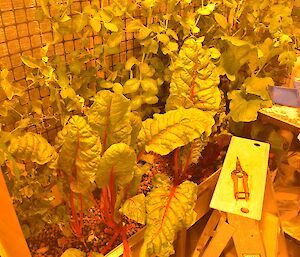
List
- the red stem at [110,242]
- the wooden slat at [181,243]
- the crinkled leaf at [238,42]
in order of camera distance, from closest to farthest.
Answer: the red stem at [110,242] → the crinkled leaf at [238,42] → the wooden slat at [181,243]

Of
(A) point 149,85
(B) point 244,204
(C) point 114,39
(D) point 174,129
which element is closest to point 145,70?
(A) point 149,85

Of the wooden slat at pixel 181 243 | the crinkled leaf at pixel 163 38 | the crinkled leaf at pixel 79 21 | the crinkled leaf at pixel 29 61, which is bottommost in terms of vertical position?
the wooden slat at pixel 181 243

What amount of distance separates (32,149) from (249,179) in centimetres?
61

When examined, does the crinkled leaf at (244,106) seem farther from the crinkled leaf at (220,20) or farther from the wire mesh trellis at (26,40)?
the wire mesh trellis at (26,40)

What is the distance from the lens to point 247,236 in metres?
1.13

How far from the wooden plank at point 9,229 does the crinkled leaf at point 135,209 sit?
27cm

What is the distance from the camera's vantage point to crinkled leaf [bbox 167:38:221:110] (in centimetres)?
105

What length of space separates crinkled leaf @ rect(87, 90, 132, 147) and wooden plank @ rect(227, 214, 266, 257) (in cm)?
40

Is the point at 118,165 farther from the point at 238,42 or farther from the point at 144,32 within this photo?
the point at 238,42

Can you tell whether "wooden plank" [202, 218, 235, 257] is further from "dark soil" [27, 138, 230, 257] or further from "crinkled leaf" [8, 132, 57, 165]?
"crinkled leaf" [8, 132, 57, 165]

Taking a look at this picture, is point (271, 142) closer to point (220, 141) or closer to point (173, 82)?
point (220, 141)

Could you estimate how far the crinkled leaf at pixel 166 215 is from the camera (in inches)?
36.7

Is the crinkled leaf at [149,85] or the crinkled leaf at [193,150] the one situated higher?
the crinkled leaf at [149,85]

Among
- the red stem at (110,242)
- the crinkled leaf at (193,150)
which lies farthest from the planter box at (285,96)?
the red stem at (110,242)
